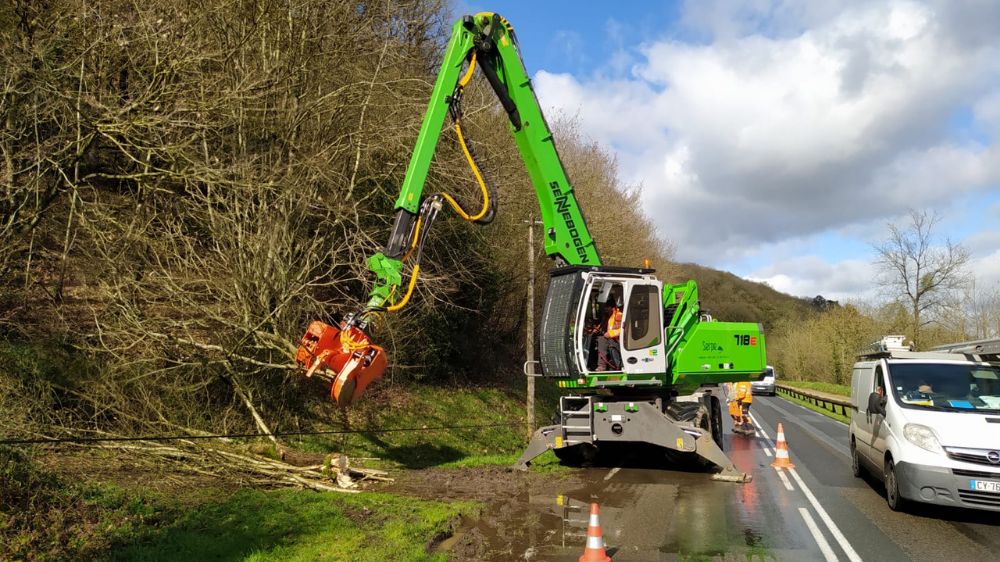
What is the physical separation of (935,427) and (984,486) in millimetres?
831

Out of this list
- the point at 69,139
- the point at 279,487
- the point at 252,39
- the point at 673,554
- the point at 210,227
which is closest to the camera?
the point at 673,554

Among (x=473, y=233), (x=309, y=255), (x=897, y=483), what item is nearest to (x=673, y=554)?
(x=897, y=483)

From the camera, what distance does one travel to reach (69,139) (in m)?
10.7

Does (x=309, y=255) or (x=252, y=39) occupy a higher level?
(x=252, y=39)

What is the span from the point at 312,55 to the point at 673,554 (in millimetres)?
11468

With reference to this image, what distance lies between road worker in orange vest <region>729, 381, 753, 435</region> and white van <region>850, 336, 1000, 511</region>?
8.61 m

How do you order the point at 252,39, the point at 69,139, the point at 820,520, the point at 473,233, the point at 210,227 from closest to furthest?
the point at 820,520 < the point at 69,139 < the point at 210,227 < the point at 252,39 < the point at 473,233

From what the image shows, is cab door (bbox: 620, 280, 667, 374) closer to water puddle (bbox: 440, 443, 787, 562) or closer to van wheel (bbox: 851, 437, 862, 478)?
water puddle (bbox: 440, 443, 787, 562)

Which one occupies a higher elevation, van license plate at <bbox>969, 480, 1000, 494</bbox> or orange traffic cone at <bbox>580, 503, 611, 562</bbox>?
van license plate at <bbox>969, 480, 1000, 494</bbox>

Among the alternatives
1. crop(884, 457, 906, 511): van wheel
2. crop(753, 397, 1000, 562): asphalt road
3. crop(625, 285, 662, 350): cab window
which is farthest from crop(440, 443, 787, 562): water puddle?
crop(625, 285, 662, 350): cab window

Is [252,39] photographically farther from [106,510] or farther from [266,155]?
[106,510]

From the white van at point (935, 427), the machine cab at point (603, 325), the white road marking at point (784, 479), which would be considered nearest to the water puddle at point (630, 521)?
the white road marking at point (784, 479)

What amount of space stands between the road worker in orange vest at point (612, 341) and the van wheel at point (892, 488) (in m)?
4.11

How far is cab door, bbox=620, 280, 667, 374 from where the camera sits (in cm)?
1154
